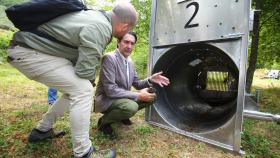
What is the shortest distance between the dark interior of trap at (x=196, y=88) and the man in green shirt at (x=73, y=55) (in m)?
1.62

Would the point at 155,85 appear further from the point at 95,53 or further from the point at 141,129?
the point at 95,53

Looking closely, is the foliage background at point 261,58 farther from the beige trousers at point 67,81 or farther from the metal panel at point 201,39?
the beige trousers at point 67,81

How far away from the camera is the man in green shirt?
2.69 m

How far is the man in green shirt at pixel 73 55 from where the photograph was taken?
2.69 m

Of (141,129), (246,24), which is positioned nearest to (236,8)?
(246,24)

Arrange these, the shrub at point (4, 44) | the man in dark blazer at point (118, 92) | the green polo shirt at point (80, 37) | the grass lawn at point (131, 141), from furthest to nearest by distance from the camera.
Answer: the shrub at point (4, 44), the man in dark blazer at point (118, 92), the grass lawn at point (131, 141), the green polo shirt at point (80, 37)

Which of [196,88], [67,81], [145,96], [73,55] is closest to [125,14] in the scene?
[73,55]

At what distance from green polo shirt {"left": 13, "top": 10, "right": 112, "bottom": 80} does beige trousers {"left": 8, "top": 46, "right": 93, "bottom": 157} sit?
0.07 meters

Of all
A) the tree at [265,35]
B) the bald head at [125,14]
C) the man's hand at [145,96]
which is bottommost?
the man's hand at [145,96]

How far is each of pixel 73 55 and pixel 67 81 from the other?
0.30m

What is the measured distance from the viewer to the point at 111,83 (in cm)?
355

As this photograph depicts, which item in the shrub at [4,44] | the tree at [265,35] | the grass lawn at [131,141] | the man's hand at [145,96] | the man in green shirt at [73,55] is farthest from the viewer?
the shrub at [4,44]

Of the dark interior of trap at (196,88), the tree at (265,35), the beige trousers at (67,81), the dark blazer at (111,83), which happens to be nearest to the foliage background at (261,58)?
the tree at (265,35)

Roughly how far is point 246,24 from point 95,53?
1.71 m
